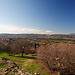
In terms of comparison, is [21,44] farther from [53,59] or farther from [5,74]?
[53,59]

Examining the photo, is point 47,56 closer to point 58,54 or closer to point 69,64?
point 58,54

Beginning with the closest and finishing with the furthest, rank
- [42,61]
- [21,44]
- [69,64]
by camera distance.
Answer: [69,64] < [42,61] < [21,44]

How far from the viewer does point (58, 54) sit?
470 inches

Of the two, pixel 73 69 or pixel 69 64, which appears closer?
pixel 69 64

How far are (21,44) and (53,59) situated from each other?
856 inches

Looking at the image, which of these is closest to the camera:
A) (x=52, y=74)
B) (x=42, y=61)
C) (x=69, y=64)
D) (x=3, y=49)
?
(x=69, y=64)

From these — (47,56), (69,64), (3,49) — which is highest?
(47,56)

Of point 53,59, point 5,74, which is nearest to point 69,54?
point 53,59

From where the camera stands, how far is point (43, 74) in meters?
12.8

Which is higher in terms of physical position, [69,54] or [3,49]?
[69,54]

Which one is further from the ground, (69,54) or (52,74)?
(69,54)

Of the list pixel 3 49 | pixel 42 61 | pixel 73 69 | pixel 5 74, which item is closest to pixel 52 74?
pixel 42 61

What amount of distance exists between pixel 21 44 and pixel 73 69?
2450 centimetres

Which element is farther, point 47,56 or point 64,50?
point 47,56
